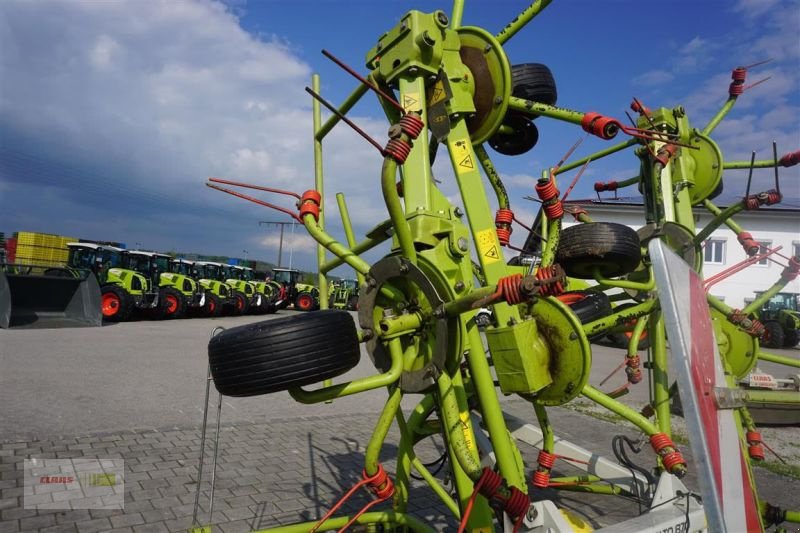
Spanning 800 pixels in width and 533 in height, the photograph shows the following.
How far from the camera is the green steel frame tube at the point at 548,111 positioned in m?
2.60

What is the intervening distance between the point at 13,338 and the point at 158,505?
978cm

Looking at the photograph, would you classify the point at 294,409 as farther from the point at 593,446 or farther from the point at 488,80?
the point at 488,80

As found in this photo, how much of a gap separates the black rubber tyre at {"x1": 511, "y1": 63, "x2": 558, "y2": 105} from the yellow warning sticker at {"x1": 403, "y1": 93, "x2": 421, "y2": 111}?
108 cm

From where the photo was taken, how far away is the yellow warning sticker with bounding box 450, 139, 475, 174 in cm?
279

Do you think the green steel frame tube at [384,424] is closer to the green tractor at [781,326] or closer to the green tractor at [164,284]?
the green tractor at [164,284]

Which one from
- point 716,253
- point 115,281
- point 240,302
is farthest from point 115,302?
point 716,253

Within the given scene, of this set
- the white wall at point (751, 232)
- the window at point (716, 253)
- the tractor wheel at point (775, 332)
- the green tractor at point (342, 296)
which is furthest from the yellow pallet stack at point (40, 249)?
the window at point (716, 253)

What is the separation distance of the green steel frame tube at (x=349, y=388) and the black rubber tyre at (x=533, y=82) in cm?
210

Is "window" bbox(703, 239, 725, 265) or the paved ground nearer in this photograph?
the paved ground

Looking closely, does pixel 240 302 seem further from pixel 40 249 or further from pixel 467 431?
pixel 467 431

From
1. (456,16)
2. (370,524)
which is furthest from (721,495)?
(456,16)

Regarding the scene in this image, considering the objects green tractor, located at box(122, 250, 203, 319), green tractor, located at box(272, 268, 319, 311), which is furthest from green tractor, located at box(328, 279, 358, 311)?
green tractor, located at box(122, 250, 203, 319)

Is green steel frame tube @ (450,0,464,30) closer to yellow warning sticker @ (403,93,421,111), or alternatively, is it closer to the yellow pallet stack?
yellow warning sticker @ (403,93,421,111)

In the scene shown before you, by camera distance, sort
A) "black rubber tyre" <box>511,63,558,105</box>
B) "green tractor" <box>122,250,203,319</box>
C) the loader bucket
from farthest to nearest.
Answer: "green tractor" <box>122,250,203,319</box>
the loader bucket
"black rubber tyre" <box>511,63,558,105</box>
